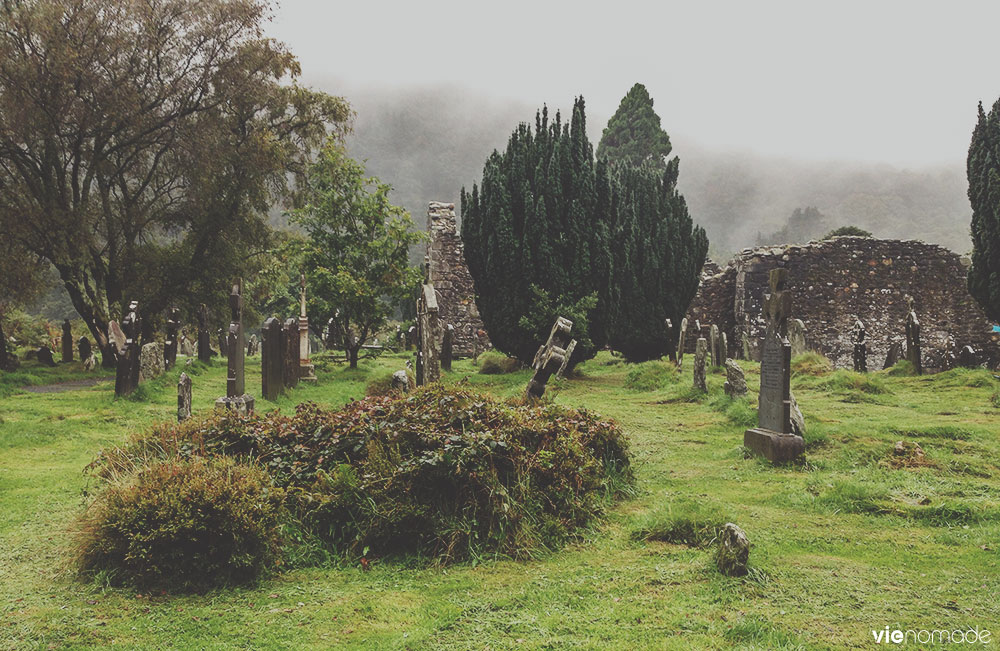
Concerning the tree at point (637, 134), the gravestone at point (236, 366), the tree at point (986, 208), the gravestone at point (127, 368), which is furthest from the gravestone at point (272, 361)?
the tree at point (637, 134)

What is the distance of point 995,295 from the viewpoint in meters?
10.9

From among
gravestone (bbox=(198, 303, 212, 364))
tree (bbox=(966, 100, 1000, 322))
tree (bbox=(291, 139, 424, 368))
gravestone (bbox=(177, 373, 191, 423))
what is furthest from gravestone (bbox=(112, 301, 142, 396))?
tree (bbox=(966, 100, 1000, 322))

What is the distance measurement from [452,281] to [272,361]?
13521 millimetres

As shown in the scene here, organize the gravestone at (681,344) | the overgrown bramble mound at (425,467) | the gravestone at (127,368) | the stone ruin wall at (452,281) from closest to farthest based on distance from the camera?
the overgrown bramble mound at (425,467)
the gravestone at (127,368)
the gravestone at (681,344)
the stone ruin wall at (452,281)

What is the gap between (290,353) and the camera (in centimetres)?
1170

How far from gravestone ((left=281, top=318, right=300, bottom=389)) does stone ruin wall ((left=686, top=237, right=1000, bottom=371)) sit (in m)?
13.6

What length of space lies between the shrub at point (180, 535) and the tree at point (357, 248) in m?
11.3

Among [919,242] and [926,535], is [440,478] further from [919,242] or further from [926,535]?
[919,242]

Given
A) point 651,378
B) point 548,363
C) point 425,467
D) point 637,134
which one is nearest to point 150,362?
point 548,363

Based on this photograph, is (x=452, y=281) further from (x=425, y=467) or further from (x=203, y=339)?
(x=425, y=467)

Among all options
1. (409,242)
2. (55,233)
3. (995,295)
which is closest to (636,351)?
(409,242)

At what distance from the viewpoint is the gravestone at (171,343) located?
1507 centimetres

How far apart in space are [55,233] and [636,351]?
49.5 feet

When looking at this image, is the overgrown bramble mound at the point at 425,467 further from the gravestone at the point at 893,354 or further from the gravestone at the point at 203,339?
the gravestone at the point at 893,354
